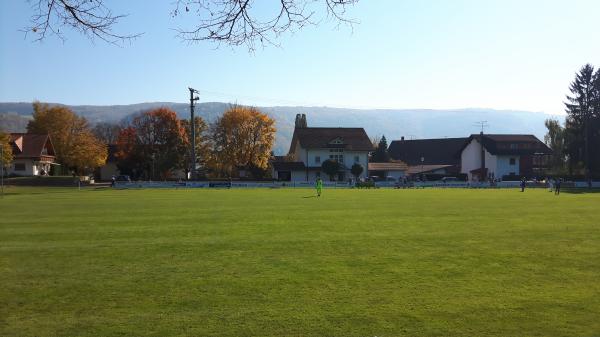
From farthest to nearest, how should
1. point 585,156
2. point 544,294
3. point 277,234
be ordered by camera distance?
1. point 585,156
2. point 277,234
3. point 544,294

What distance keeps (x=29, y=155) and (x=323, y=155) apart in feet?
146

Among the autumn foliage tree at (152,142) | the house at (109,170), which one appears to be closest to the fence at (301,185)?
the autumn foliage tree at (152,142)

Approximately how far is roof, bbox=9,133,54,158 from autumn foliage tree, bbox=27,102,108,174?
168 inches

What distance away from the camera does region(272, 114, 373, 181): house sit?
8812cm

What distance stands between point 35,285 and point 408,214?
54.7 ft

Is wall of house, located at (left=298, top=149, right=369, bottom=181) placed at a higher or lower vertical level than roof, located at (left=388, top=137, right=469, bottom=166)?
lower

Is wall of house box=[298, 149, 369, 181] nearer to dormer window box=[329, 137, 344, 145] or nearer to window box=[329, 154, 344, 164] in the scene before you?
window box=[329, 154, 344, 164]

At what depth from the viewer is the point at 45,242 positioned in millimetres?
14469

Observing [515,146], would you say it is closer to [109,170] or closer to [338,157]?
[338,157]

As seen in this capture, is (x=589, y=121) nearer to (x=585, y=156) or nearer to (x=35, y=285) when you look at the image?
(x=585, y=156)

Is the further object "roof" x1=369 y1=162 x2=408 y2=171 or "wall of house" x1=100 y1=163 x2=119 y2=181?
"roof" x1=369 y1=162 x2=408 y2=171

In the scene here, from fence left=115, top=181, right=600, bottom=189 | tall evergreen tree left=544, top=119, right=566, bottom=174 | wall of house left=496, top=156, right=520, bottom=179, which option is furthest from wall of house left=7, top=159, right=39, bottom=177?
tall evergreen tree left=544, top=119, right=566, bottom=174

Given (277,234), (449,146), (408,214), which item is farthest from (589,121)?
(277,234)

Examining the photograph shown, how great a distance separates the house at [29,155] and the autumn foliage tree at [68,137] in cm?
450
